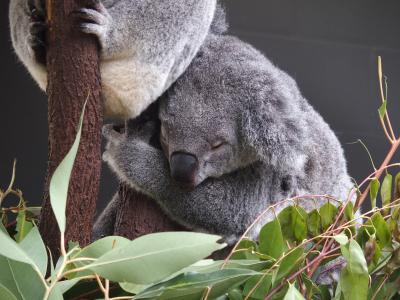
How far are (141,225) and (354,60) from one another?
2.09 metres

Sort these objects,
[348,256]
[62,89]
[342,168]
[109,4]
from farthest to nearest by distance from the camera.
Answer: [342,168]
[109,4]
[62,89]
[348,256]

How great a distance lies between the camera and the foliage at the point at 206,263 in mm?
1055

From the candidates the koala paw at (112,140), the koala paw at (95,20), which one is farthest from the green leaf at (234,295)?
the koala paw at (112,140)

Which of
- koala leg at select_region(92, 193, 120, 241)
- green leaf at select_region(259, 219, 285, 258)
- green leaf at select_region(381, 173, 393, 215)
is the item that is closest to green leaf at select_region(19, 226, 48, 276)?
green leaf at select_region(259, 219, 285, 258)

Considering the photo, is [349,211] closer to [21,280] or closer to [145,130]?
[21,280]

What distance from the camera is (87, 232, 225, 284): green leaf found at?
105 centimetres

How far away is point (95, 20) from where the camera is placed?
5.32 ft

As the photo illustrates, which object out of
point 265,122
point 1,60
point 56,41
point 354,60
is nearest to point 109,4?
point 56,41

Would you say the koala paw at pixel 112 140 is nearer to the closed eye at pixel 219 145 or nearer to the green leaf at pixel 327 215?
the closed eye at pixel 219 145

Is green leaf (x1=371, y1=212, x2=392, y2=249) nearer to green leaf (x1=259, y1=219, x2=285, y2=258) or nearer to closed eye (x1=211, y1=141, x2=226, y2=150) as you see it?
green leaf (x1=259, y1=219, x2=285, y2=258)

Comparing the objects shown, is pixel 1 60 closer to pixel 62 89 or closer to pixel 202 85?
pixel 202 85

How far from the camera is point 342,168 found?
266 centimetres

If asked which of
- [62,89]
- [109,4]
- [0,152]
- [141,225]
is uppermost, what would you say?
[109,4]

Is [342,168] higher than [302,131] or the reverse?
the reverse
